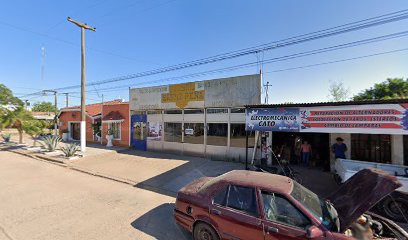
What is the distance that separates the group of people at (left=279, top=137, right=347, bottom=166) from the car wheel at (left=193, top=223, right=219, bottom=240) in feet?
24.6

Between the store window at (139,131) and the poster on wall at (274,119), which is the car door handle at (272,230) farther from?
the store window at (139,131)

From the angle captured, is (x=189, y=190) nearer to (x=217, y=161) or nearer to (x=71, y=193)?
(x=71, y=193)

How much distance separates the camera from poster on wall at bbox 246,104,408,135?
6.33 metres

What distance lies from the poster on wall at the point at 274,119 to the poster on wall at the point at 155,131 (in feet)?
25.8

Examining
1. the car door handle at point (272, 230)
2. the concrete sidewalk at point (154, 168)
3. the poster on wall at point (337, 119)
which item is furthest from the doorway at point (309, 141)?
the car door handle at point (272, 230)

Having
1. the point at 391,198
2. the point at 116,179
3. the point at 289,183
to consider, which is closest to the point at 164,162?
the point at 116,179

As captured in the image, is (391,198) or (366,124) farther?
(366,124)

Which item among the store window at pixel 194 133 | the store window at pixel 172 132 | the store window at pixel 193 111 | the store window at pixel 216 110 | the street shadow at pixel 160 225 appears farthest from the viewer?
the store window at pixel 172 132

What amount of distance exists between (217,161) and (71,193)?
23.3 feet

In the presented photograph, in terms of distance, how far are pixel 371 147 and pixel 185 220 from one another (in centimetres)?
904

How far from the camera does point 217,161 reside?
11.9 m

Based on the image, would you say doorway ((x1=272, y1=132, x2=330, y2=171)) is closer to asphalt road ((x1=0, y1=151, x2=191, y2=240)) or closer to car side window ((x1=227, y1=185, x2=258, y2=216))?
asphalt road ((x1=0, y1=151, x2=191, y2=240))

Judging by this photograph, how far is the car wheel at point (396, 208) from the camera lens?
5.15 metres

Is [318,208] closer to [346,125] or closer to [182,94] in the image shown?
[346,125]
